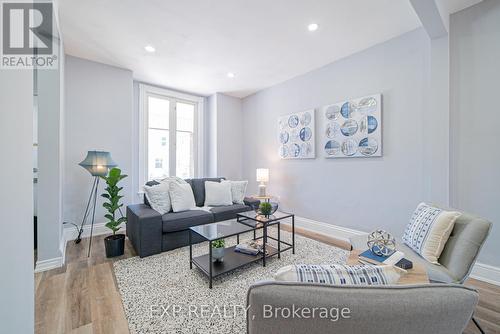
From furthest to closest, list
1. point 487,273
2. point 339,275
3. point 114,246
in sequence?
point 114,246 < point 487,273 < point 339,275

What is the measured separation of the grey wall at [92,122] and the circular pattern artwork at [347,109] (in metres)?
3.57

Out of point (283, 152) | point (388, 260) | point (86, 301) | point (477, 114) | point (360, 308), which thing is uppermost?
point (477, 114)

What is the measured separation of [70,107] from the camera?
3.21 meters

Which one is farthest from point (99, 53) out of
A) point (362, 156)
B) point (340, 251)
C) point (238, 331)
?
point (340, 251)

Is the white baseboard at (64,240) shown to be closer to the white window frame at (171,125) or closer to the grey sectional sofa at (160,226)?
the grey sectional sofa at (160,226)

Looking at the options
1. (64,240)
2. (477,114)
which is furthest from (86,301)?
(477,114)

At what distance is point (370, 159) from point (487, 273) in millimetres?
1605

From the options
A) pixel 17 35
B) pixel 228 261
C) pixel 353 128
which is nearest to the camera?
pixel 17 35

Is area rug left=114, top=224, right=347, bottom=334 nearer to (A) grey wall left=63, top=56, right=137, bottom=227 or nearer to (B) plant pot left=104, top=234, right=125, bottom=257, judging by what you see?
(B) plant pot left=104, top=234, right=125, bottom=257

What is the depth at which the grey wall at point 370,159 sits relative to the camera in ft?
8.42

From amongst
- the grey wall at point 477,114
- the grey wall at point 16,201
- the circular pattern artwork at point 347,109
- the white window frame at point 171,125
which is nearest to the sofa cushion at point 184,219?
the white window frame at point 171,125

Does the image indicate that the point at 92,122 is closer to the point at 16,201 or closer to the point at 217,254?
the point at 217,254

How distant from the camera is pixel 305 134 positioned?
12.1 ft

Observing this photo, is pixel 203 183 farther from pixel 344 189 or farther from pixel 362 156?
pixel 362 156
